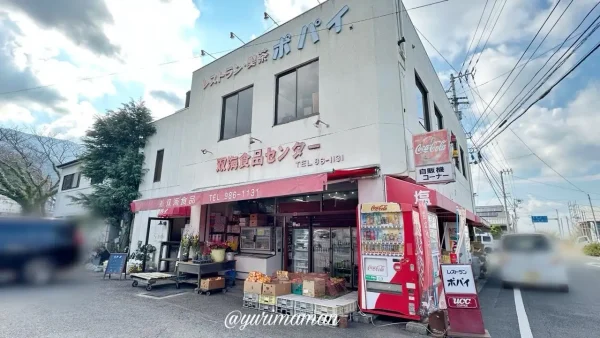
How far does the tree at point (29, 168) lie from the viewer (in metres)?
2.97

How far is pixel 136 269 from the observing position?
11.6 meters

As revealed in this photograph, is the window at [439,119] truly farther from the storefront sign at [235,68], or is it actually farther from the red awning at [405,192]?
the storefront sign at [235,68]

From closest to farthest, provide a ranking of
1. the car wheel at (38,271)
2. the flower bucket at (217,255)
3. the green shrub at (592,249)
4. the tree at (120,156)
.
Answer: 1. the car wheel at (38,271)
2. the flower bucket at (217,255)
3. the tree at (120,156)
4. the green shrub at (592,249)

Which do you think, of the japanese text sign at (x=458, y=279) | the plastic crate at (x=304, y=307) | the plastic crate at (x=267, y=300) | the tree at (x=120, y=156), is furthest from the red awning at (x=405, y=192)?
the tree at (x=120, y=156)

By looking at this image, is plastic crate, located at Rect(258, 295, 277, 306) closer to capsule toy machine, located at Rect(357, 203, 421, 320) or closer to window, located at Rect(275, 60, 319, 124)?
capsule toy machine, located at Rect(357, 203, 421, 320)

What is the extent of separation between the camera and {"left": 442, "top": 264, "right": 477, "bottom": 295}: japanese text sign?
507cm

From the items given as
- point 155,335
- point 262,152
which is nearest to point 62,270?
point 155,335

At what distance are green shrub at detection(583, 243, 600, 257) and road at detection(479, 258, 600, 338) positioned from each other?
781 inches

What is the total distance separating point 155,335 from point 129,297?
3.44m

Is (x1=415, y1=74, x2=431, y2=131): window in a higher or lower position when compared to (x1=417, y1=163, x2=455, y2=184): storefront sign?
higher

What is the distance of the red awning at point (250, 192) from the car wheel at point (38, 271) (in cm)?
444

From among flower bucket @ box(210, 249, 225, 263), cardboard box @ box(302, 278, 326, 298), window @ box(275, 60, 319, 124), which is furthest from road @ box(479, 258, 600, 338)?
flower bucket @ box(210, 249, 225, 263)

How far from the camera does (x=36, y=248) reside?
8.21ft

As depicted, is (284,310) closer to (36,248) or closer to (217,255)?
(217,255)
